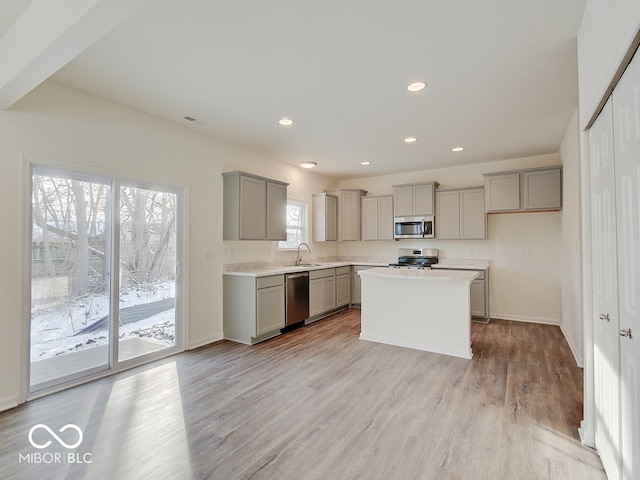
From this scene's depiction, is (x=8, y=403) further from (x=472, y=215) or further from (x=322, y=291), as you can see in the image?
(x=472, y=215)

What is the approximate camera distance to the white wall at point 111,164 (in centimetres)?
261

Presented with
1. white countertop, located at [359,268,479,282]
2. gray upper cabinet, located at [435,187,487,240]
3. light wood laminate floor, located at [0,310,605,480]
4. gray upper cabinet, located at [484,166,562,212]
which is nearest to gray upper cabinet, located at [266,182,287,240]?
white countertop, located at [359,268,479,282]

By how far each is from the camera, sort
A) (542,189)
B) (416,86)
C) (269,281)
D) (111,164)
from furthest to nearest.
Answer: (542,189) → (269,281) → (111,164) → (416,86)

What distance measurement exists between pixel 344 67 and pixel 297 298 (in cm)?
328

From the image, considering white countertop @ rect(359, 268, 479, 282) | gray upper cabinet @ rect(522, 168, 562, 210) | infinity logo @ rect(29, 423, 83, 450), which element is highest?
gray upper cabinet @ rect(522, 168, 562, 210)

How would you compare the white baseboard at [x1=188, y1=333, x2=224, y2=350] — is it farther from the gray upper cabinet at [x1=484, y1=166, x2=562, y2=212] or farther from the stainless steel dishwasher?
the gray upper cabinet at [x1=484, y1=166, x2=562, y2=212]

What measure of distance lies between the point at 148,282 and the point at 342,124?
291cm

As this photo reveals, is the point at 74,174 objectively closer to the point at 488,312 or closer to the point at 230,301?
the point at 230,301

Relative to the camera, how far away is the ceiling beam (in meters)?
1.58

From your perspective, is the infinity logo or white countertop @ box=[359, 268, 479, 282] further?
white countertop @ box=[359, 268, 479, 282]

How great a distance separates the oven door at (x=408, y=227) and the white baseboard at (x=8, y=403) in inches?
216

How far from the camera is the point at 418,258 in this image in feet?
20.0

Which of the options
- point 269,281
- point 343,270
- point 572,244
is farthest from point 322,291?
point 572,244

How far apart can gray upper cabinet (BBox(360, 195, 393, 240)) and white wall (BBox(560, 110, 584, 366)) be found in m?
2.74
